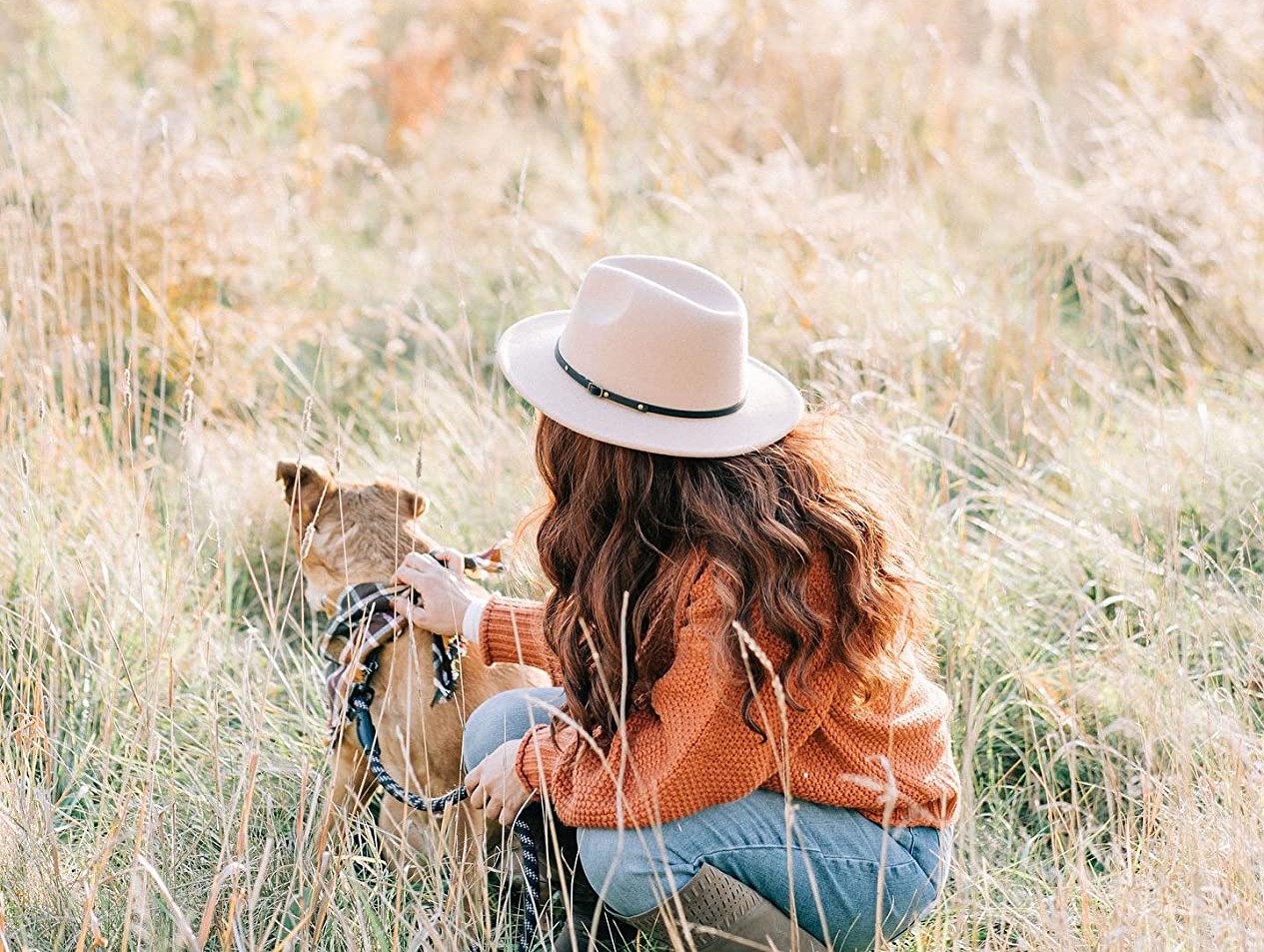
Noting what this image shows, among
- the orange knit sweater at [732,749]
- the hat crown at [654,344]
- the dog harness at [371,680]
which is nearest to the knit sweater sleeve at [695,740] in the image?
the orange knit sweater at [732,749]

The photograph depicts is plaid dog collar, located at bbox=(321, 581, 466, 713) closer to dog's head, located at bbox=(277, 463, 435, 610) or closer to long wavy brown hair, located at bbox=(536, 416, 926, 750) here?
dog's head, located at bbox=(277, 463, 435, 610)

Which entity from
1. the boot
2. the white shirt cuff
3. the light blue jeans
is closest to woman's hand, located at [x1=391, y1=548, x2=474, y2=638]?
the white shirt cuff

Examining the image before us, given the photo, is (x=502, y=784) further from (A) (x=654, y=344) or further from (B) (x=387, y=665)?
(A) (x=654, y=344)

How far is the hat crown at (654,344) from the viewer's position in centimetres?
242

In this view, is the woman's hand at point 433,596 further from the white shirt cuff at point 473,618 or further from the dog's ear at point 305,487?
the dog's ear at point 305,487

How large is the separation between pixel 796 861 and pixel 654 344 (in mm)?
1032

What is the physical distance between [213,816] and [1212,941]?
2022mm

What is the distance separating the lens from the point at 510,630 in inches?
111

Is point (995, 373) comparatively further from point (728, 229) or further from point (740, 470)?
point (740, 470)

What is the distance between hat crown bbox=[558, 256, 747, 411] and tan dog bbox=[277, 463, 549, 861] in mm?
710

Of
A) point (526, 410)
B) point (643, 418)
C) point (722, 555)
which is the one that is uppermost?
point (643, 418)

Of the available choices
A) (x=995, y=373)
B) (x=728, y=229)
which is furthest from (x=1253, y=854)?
(x=728, y=229)

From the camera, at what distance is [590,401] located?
2.47 metres

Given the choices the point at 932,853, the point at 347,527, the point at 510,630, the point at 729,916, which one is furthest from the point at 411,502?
the point at 932,853
